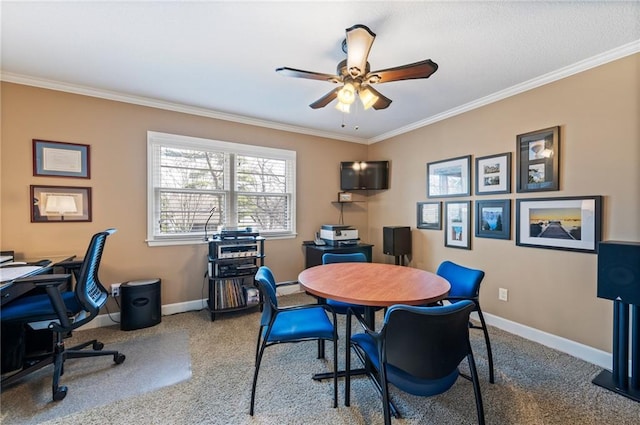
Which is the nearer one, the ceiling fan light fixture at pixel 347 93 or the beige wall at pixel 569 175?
the ceiling fan light fixture at pixel 347 93

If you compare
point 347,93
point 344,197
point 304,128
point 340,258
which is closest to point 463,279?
point 340,258

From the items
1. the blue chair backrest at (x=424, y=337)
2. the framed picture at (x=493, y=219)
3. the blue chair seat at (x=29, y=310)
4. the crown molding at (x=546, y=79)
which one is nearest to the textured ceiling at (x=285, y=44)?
the crown molding at (x=546, y=79)

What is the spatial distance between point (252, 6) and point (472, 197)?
9.44 feet

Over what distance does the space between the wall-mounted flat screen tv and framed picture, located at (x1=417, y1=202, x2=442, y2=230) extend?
77 centimetres

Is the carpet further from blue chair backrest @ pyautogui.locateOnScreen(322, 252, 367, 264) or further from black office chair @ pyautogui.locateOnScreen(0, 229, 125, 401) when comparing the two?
blue chair backrest @ pyautogui.locateOnScreen(322, 252, 367, 264)

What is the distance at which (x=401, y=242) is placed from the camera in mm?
3727

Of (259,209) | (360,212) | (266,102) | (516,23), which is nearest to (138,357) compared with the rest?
(259,209)

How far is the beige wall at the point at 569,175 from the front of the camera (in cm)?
209

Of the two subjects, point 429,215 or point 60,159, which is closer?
point 60,159

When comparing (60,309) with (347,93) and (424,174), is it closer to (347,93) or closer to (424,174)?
(347,93)

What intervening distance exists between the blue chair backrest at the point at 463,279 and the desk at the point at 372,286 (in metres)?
0.19

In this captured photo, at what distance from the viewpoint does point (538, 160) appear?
8.43 feet

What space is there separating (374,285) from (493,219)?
1.92 metres

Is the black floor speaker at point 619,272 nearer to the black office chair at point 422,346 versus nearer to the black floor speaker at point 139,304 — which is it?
the black office chair at point 422,346
